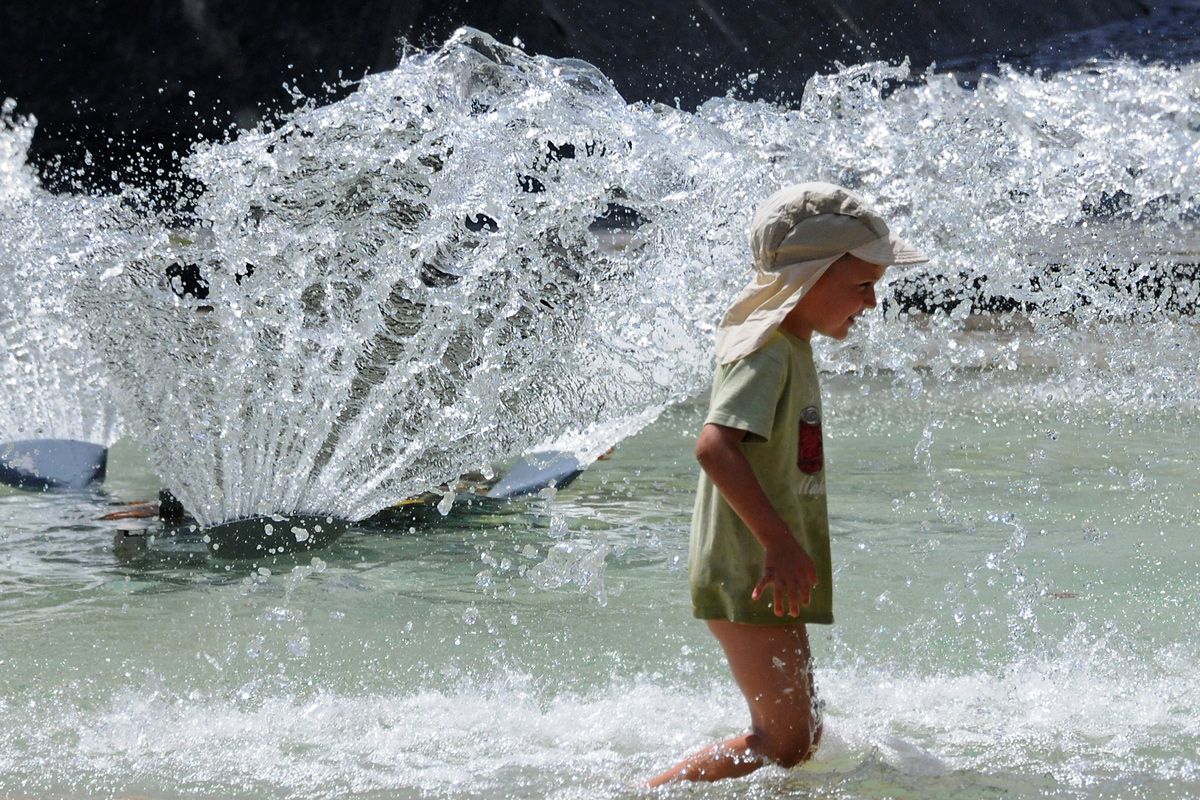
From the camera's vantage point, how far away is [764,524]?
221 centimetres

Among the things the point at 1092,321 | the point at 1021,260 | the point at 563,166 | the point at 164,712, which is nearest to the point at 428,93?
the point at 563,166

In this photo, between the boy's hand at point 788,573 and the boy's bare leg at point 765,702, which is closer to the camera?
the boy's hand at point 788,573

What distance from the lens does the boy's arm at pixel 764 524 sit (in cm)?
220

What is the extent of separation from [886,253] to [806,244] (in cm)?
14

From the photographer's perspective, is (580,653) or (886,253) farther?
(580,653)

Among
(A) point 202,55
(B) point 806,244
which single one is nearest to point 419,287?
(B) point 806,244

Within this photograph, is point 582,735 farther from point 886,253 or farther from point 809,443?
point 886,253

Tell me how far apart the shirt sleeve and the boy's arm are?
3cm

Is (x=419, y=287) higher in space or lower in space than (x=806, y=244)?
higher

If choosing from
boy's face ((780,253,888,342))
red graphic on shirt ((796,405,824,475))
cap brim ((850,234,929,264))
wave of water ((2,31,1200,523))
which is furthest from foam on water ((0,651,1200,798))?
wave of water ((2,31,1200,523))

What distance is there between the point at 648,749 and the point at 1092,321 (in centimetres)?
Answer: 718

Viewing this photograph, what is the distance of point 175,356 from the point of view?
4449 millimetres

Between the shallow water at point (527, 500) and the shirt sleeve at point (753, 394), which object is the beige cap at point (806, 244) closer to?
the shirt sleeve at point (753, 394)

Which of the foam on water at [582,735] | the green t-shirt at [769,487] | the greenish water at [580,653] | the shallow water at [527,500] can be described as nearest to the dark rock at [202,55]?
the shallow water at [527,500]
